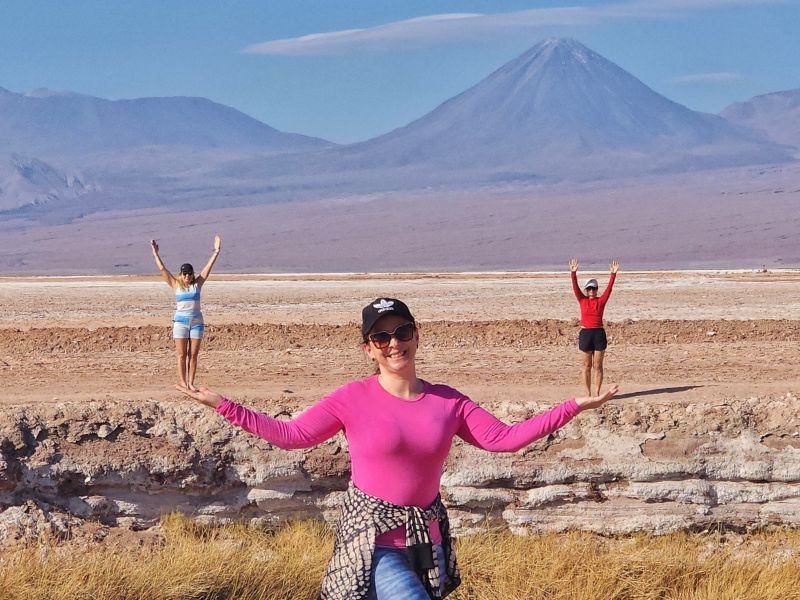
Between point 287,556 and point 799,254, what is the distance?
91.1m

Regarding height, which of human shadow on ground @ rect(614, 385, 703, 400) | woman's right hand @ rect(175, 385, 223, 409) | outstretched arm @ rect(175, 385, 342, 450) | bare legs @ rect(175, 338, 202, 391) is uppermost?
woman's right hand @ rect(175, 385, 223, 409)

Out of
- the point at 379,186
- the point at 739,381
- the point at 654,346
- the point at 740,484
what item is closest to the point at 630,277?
the point at 654,346

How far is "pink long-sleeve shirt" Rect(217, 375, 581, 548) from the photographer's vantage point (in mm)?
4957

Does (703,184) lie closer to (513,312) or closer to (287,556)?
(513,312)

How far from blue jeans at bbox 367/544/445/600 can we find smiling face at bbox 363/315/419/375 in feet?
→ 2.31

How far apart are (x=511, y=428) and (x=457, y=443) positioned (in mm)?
3781

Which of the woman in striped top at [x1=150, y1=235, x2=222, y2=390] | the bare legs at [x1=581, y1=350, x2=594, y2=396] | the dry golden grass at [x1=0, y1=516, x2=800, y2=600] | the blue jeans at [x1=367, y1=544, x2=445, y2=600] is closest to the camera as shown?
the blue jeans at [x1=367, y1=544, x2=445, y2=600]

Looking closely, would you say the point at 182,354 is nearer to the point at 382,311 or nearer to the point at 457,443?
the point at 457,443

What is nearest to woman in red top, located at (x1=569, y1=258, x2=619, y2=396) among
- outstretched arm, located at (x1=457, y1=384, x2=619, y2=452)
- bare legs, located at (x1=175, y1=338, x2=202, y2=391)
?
bare legs, located at (x1=175, y1=338, x2=202, y2=391)

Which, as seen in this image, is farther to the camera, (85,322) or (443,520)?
(85,322)

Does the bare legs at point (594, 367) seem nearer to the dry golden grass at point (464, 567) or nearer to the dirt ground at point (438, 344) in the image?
the dirt ground at point (438, 344)

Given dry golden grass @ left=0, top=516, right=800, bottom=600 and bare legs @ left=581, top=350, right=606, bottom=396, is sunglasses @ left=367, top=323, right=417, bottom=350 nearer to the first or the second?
dry golden grass @ left=0, top=516, right=800, bottom=600

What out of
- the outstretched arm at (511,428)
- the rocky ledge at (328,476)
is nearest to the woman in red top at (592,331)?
the rocky ledge at (328,476)

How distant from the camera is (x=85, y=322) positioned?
81.3 feet
